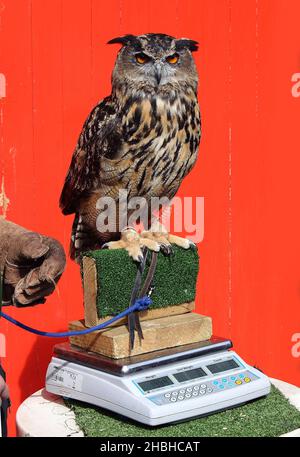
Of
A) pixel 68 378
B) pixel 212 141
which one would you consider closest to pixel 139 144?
pixel 68 378

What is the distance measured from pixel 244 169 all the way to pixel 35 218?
815 millimetres

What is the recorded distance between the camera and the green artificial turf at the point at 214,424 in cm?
108

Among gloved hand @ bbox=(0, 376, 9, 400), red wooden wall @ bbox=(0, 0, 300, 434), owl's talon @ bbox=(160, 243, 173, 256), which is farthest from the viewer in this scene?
red wooden wall @ bbox=(0, 0, 300, 434)

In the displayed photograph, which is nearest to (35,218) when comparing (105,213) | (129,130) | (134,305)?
(105,213)

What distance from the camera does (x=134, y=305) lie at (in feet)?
3.99

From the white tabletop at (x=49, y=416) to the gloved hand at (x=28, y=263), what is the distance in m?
0.23

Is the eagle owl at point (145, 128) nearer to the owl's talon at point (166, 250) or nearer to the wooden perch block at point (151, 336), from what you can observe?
the owl's talon at point (166, 250)

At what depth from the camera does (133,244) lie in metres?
1.29

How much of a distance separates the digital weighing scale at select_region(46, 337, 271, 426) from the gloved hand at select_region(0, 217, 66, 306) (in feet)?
0.59

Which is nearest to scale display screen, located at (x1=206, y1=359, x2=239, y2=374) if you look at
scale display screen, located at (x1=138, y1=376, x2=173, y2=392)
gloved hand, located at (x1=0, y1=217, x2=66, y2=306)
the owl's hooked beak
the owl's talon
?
scale display screen, located at (x1=138, y1=376, x2=173, y2=392)

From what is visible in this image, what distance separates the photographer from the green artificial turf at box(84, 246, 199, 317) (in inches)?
47.9

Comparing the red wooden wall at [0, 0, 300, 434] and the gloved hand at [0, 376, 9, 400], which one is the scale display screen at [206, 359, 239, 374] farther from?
the red wooden wall at [0, 0, 300, 434]
